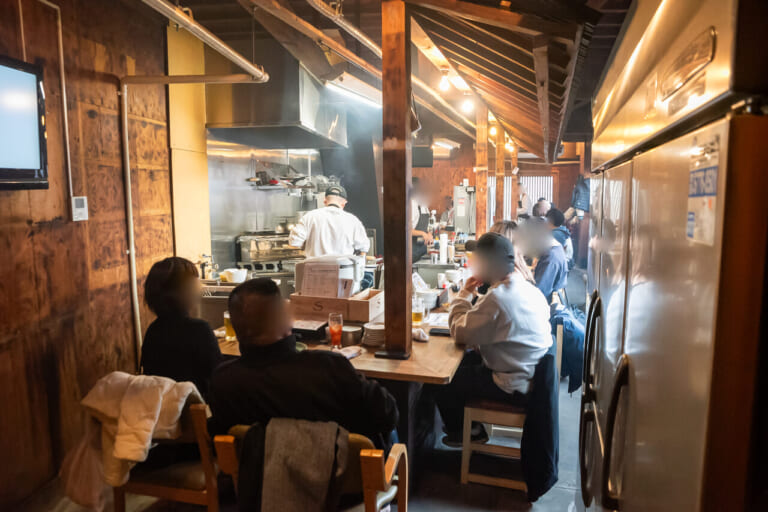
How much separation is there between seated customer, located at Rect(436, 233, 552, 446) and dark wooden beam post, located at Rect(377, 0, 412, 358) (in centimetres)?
40

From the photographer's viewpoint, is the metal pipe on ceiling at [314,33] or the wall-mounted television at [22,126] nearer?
the wall-mounted television at [22,126]

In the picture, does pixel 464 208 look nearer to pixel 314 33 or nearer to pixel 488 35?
pixel 314 33

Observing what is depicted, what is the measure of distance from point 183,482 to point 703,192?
91.0 inches

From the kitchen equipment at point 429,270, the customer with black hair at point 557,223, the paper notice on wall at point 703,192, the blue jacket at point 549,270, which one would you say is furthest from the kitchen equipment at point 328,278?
the customer with black hair at point 557,223

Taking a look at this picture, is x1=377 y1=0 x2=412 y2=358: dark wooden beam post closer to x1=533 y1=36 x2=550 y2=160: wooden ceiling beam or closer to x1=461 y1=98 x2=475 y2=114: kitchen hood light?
x1=533 y1=36 x2=550 y2=160: wooden ceiling beam

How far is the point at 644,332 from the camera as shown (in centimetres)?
98

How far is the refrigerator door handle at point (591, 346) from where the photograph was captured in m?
1.81

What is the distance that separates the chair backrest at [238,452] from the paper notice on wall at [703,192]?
4.35 feet

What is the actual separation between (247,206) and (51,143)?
10.9 ft

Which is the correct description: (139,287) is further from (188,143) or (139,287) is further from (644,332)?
(644,332)

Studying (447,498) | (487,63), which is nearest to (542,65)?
(487,63)

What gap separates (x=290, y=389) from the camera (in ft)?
6.30

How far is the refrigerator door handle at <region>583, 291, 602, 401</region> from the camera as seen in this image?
1.81 metres

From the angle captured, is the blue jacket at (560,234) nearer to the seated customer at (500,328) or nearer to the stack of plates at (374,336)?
the seated customer at (500,328)
